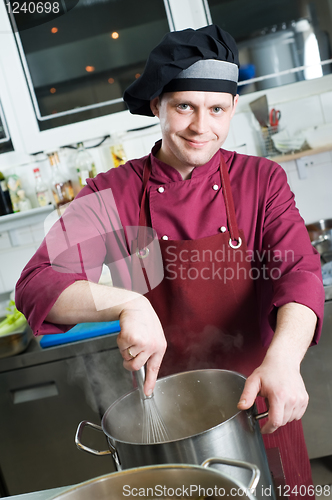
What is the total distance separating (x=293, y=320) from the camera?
863 mm

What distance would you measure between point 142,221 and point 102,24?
45.4 inches

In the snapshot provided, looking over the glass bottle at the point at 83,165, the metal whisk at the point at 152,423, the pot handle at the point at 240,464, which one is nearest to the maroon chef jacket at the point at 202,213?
the metal whisk at the point at 152,423

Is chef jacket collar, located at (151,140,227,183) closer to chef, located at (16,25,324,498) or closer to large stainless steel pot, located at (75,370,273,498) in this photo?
chef, located at (16,25,324,498)

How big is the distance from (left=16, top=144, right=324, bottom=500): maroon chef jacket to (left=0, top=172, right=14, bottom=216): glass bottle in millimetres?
1122

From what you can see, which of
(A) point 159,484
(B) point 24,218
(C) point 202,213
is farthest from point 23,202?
→ (A) point 159,484

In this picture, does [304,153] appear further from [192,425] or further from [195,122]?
[192,425]

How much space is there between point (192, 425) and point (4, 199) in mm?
1608

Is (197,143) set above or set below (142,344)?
above

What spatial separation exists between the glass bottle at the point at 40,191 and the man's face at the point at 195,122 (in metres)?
1.23

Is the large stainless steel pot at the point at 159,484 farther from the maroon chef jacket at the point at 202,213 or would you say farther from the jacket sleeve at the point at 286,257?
the maroon chef jacket at the point at 202,213

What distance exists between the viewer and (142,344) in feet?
2.42

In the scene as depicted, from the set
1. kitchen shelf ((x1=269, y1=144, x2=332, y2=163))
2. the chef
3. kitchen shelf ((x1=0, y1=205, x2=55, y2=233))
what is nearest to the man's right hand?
the chef

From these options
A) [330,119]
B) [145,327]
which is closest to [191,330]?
[145,327]

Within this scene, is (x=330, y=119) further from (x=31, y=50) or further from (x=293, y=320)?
(x=293, y=320)
